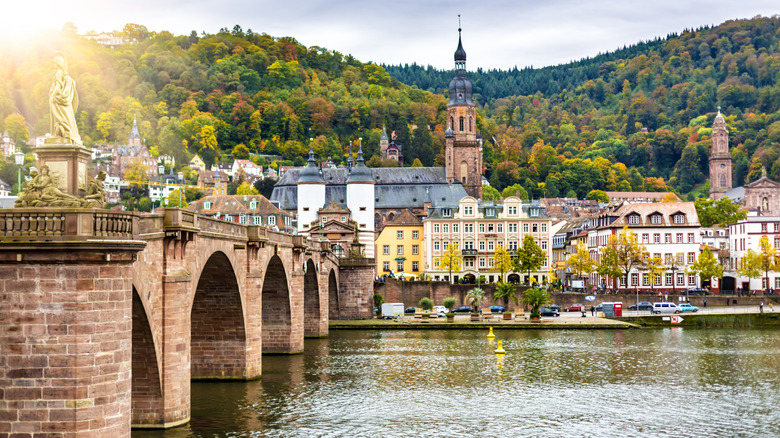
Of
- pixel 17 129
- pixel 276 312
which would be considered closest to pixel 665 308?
pixel 276 312

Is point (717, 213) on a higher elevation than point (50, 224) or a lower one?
higher

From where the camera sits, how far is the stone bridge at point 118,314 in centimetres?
2127

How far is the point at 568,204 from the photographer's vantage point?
611ft

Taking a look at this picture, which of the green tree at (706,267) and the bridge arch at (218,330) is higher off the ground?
the green tree at (706,267)

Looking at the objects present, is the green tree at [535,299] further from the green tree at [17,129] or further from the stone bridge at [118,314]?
the green tree at [17,129]

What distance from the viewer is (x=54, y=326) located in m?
21.4

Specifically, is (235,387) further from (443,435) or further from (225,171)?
(225,171)

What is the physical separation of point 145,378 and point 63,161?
359 inches

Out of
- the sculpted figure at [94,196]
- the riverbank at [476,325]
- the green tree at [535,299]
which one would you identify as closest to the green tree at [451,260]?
the green tree at [535,299]

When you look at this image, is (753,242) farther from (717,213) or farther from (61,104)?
(61,104)

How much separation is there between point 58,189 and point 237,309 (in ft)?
66.5

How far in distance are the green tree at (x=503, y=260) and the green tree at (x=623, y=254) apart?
10.6 meters

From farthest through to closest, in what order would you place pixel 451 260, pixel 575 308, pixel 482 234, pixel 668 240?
pixel 482 234
pixel 451 260
pixel 668 240
pixel 575 308

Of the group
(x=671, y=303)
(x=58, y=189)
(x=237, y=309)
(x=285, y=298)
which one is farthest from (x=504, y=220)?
(x=58, y=189)
